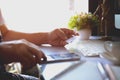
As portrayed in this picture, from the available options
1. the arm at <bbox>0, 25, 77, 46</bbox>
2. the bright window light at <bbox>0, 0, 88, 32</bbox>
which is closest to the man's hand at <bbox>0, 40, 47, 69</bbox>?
the arm at <bbox>0, 25, 77, 46</bbox>

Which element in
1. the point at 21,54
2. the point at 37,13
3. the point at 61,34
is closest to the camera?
the point at 21,54

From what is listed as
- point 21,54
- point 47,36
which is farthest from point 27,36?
point 21,54

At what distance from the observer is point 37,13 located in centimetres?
224

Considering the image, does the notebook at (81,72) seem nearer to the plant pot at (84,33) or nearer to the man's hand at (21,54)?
the man's hand at (21,54)

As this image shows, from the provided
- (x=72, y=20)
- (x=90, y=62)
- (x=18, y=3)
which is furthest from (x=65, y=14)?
(x=90, y=62)

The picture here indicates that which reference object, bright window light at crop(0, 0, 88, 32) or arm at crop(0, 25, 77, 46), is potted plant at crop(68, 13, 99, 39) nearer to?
arm at crop(0, 25, 77, 46)

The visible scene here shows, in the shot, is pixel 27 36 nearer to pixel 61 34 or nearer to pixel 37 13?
pixel 61 34

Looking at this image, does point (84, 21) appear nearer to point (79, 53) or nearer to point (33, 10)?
point (79, 53)

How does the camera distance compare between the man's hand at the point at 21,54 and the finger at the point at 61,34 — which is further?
the finger at the point at 61,34

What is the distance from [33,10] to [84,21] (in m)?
0.91

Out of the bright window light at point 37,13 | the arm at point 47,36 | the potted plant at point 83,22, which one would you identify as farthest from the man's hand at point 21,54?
the bright window light at point 37,13

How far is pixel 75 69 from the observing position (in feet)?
2.77

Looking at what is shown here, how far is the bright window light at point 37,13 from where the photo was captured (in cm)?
219

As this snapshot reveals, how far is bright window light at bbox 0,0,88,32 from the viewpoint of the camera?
219 centimetres
